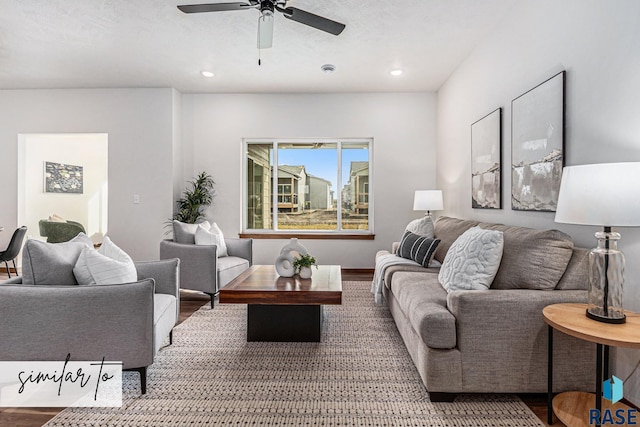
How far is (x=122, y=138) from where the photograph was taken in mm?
5023

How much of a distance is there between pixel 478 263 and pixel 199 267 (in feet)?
8.64

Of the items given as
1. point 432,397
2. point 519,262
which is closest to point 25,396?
point 432,397

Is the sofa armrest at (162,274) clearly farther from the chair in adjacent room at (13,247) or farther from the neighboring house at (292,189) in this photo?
the neighboring house at (292,189)

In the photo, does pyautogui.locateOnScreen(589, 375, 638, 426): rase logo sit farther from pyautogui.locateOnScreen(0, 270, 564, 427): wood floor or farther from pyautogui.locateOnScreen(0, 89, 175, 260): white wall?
pyautogui.locateOnScreen(0, 89, 175, 260): white wall

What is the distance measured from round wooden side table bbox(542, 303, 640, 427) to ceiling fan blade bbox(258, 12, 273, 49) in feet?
8.20

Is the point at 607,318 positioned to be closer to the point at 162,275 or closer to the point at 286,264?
the point at 286,264

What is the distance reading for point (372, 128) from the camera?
521 cm

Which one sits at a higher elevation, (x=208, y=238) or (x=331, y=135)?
(x=331, y=135)

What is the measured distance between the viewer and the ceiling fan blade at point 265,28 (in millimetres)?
2559

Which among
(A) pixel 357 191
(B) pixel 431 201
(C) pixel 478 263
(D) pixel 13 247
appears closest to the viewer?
(C) pixel 478 263

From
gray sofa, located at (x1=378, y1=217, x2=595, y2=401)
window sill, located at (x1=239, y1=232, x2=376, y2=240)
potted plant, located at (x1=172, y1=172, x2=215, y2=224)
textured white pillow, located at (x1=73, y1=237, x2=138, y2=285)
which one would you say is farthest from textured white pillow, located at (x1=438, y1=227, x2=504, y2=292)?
potted plant, located at (x1=172, y1=172, x2=215, y2=224)

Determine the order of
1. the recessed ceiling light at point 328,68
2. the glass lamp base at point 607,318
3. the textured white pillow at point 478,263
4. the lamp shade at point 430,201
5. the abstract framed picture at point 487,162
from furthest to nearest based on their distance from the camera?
the lamp shade at point 430,201 < the recessed ceiling light at point 328,68 < the abstract framed picture at point 487,162 < the textured white pillow at point 478,263 < the glass lamp base at point 607,318

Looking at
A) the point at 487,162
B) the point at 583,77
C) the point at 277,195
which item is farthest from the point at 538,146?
the point at 277,195

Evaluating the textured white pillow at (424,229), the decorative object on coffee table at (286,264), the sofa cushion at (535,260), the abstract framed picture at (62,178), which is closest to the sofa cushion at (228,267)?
the decorative object on coffee table at (286,264)
